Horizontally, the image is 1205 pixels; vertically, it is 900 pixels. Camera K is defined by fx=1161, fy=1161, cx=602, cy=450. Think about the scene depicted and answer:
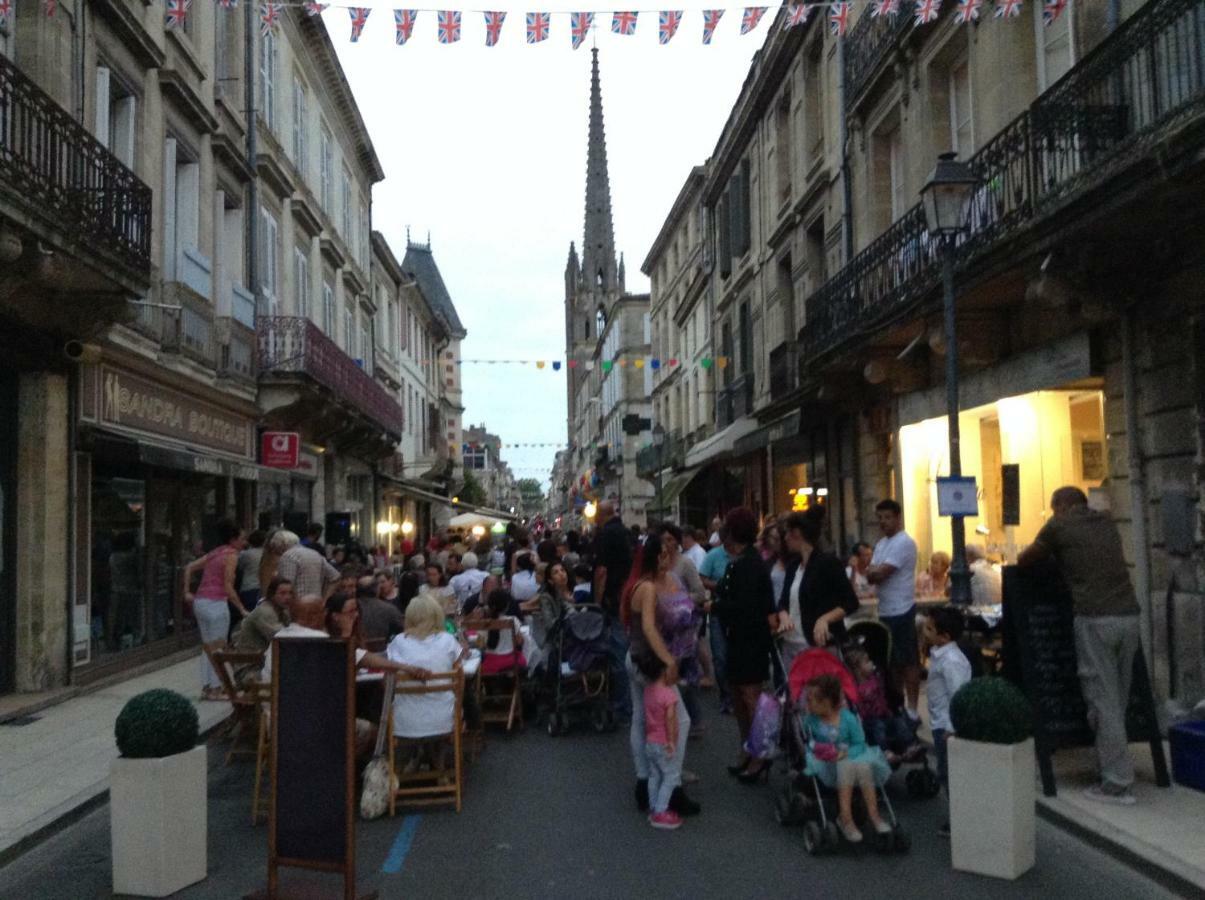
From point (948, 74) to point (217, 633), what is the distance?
1110cm

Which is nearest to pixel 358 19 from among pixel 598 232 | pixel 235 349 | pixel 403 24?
pixel 403 24

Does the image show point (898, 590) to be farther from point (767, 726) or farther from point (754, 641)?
point (767, 726)

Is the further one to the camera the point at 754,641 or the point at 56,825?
the point at 754,641

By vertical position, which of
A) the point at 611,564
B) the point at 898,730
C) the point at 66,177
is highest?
the point at 66,177

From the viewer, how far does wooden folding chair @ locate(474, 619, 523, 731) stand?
9781 mm

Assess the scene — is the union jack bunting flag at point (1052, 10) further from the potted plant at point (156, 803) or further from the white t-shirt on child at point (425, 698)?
the potted plant at point (156, 803)

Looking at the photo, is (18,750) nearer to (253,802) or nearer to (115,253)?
(253,802)

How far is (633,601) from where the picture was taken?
6934 millimetres

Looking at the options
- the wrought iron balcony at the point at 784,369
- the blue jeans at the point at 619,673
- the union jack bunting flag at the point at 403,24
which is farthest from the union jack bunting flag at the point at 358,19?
the wrought iron balcony at the point at 784,369

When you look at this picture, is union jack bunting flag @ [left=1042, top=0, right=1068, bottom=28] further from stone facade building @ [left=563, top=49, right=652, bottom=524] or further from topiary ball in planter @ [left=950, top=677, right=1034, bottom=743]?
stone facade building @ [left=563, top=49, right=652, bottom=524]

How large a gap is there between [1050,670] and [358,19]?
8.46 m

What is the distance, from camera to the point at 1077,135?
992 centimetres

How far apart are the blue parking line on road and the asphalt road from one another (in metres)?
0.01

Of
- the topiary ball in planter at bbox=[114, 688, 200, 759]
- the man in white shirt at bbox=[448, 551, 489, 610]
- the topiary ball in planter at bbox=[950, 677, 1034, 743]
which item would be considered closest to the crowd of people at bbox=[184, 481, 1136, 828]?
the topiary ball in planter at bbox=[950, 677, 1034, 743]
